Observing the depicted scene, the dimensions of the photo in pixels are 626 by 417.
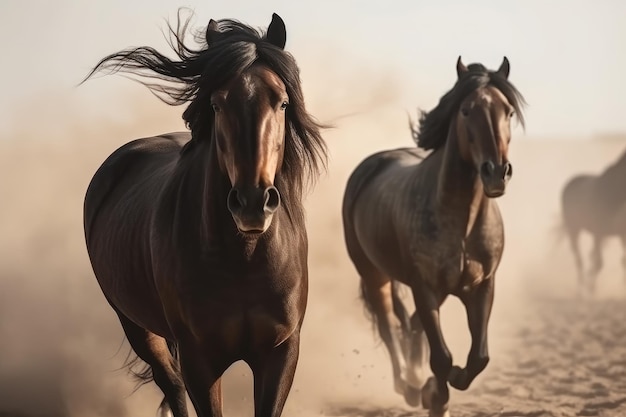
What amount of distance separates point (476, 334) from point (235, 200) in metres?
3.83

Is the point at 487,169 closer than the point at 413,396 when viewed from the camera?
Yes

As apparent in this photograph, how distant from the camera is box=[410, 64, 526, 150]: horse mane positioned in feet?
23.1

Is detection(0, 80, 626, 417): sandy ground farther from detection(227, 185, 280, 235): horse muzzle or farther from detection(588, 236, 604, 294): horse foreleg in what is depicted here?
detection(227, 185, 280, 235): horse muzzle

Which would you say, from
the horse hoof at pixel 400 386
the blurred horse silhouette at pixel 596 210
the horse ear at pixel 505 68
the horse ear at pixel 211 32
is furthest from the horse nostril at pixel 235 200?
the blurred horse silhouette at pixel 596 210

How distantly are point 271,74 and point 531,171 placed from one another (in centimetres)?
5097

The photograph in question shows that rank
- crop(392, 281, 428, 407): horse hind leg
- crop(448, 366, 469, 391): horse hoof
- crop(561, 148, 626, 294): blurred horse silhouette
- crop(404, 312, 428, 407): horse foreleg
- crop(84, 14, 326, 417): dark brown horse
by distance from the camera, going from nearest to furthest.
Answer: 1. crop(84, 14, 326, 417): dark brown horse
2. crop(448, 366, 469, 391): horse hoof
3. crop(392, 281, 428, 407): horse hind leg
4. crop(404, 312, 428, 407): horse foreleg
5. crop(561, 148, 626, 294): blurred horse silhouette

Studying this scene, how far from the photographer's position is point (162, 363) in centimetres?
588

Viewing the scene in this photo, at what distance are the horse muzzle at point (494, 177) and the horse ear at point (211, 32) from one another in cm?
269

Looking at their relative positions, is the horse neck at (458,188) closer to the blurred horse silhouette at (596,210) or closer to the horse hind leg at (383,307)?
the horse hind leg at (383,307)

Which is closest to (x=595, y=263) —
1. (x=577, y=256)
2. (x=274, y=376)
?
(x=577, y=256)

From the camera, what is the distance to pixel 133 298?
16.5 ft

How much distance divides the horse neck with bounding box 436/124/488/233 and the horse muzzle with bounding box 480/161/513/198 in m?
0.46

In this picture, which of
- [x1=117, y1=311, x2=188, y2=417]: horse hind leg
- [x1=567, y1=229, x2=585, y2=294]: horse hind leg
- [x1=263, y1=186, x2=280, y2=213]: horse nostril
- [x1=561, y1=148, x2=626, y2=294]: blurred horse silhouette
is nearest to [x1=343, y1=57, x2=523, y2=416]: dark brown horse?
[x1=117, y1=311, x2=188, y2=417]: horse hind leg

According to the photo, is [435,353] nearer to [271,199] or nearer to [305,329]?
A: [271,199]
